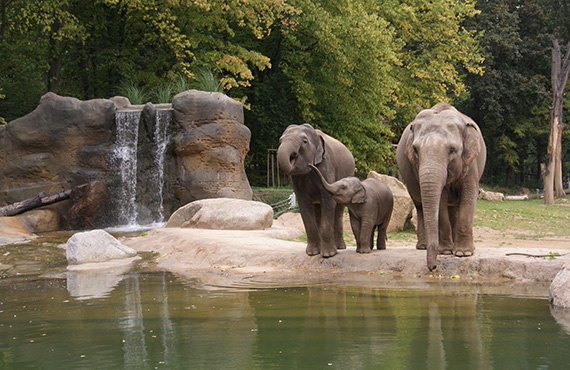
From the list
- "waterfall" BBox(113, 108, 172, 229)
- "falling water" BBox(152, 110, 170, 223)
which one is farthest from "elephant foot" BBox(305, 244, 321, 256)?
"falling water" BBox(152, 110, 170, 223)

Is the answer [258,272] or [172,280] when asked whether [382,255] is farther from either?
[172,280]

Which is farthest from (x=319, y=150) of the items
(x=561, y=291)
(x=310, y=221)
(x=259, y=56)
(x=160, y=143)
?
(x=259, y=56)

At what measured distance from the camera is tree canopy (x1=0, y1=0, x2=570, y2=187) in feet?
78.5

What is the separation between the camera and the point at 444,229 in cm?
945

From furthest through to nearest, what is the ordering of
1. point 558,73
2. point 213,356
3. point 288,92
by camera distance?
point 558,73 → point 288,92 → point 213,356

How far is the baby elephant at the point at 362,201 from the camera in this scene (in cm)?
956

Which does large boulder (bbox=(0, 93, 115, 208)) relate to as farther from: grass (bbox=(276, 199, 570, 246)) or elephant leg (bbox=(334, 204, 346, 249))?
elephant leg (bbox=(334, 204, 346, 249))

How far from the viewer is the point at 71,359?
5.13 metres

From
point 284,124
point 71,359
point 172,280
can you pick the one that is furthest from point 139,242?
point 284,124

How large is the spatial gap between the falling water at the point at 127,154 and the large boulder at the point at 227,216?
184 inches

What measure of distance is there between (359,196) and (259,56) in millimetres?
15734

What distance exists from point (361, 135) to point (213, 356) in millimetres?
22542

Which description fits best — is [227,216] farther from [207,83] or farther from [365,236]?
[207,83]

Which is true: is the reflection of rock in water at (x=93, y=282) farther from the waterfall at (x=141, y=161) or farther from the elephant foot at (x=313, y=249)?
the waterfall at (x=141, y=161)
